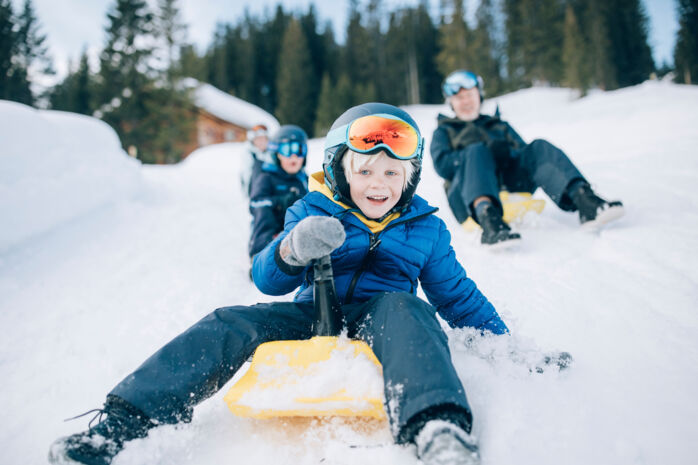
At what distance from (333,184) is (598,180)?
378cm

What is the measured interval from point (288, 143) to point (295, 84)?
31.2 metres

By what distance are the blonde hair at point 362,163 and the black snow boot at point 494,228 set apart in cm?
131

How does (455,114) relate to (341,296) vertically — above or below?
above

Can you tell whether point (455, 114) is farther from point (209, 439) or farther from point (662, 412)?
point (209, 439)

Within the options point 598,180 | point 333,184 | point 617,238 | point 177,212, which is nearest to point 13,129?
point 177,212

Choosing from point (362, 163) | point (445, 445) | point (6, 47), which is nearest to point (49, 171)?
point (362, 163)

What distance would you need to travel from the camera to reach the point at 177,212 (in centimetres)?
524

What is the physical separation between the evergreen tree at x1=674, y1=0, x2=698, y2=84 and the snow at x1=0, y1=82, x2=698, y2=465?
39692 mm

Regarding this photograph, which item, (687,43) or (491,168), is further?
(687,43)

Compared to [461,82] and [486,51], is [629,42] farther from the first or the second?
[461,82]

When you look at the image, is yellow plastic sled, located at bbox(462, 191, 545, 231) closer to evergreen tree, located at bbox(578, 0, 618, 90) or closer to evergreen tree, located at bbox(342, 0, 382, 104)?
evergreen tree, located at bbox(578, 0, 618, 90)

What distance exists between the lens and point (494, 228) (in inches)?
107

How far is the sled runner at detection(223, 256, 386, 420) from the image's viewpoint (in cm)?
111

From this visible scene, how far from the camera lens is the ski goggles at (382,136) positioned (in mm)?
1588
